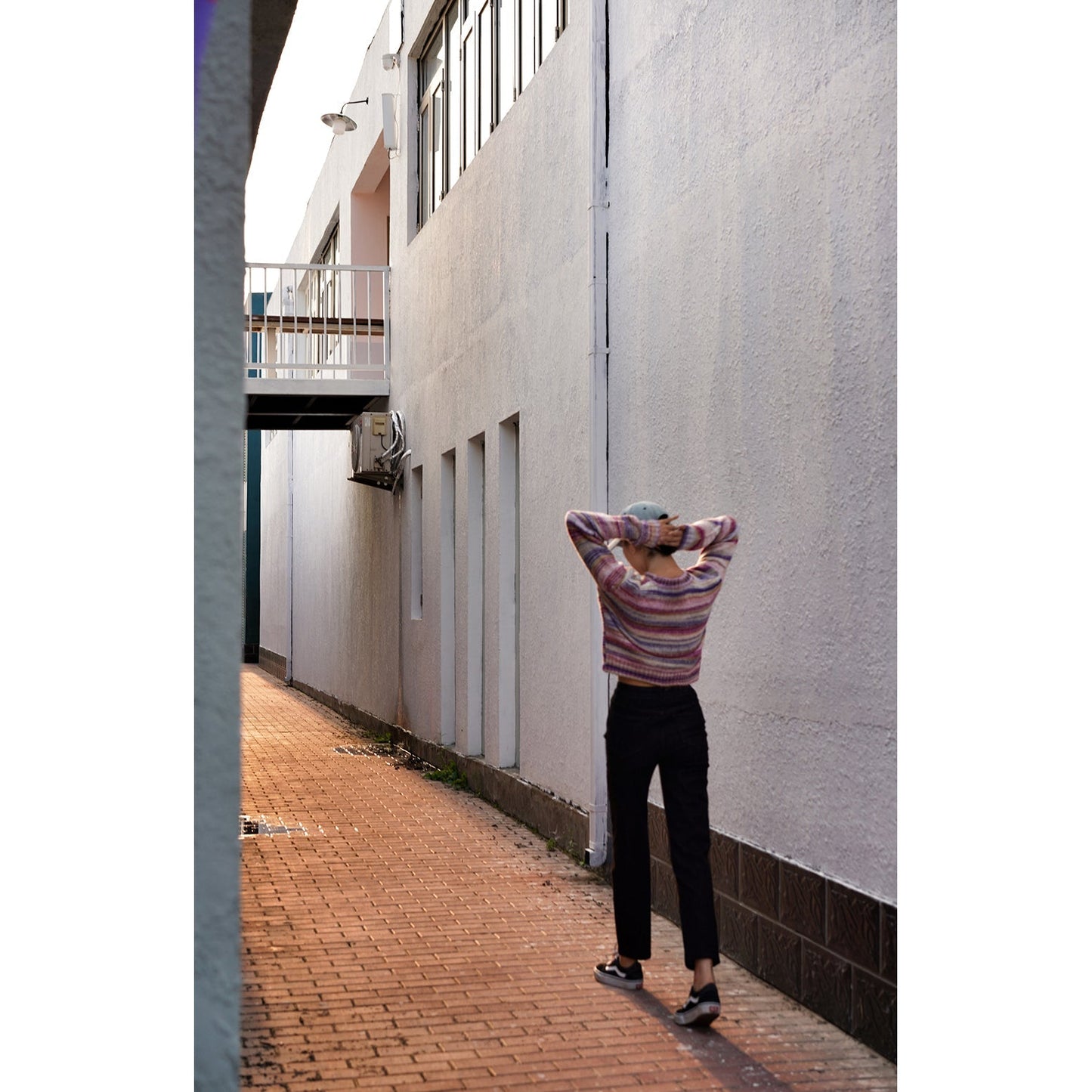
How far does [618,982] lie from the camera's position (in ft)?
20.2

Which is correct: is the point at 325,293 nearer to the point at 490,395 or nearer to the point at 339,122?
the point at 339,122

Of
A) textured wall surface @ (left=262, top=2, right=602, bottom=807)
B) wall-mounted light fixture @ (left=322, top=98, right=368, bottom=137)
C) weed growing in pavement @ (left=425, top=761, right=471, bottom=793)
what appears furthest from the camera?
wall-mounted light fixture @ (left=322, top=98, right=368, bottom=137)

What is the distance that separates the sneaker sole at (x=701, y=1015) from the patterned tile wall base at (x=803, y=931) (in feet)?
1.43

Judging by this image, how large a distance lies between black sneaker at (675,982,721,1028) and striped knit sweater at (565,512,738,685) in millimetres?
1199

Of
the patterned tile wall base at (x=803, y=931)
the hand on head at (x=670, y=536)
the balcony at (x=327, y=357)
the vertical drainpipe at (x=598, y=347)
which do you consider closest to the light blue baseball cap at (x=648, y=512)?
the hand on head at (x=670, y=536)

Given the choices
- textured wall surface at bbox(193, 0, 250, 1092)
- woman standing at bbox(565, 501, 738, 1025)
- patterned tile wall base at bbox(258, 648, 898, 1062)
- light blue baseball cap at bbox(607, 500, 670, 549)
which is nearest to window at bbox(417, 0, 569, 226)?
light blue baseball cap at bbox(607, 500, 670, 549)

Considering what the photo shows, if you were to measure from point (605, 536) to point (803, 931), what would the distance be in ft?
5.82

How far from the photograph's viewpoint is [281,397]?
1741 cm

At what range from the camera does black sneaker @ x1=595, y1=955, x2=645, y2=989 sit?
6.15 m

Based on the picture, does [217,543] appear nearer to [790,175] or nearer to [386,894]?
[790,175]

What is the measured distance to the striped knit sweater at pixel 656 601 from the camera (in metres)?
5.90

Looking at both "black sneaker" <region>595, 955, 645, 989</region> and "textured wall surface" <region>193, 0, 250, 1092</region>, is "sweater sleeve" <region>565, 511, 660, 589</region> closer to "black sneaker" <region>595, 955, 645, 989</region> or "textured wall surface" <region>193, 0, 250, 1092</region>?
"black sneaker" <region>595, 955, 645, 989</region>

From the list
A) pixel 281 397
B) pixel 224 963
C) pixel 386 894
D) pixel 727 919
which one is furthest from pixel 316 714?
pixel 224 963
